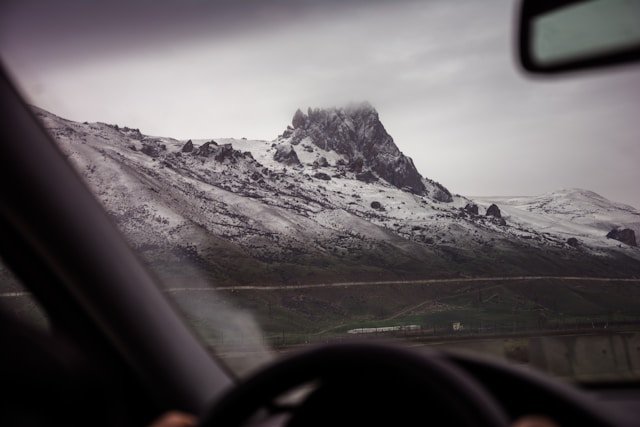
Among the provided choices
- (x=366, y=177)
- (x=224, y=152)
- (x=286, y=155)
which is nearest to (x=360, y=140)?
(x=366, y=177)

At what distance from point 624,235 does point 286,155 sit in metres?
4.70

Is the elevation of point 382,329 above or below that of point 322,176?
below

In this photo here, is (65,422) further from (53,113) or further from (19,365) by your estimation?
(53,113)

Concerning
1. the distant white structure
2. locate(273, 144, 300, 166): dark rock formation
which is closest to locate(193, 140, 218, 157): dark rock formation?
locate(273, 144, 300, 166): dark rock formation

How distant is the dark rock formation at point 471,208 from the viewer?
1130 cm

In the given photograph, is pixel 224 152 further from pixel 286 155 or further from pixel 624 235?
pixel 624 235

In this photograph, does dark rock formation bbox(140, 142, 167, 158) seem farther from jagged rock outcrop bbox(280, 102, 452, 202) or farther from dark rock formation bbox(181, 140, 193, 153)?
jagged rock outcrop bbox(280, 102, 452, 202)

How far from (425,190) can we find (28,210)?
903cm

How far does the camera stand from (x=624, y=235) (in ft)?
29.7

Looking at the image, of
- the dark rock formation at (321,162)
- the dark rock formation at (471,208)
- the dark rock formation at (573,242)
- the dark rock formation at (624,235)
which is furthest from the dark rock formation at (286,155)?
the dark rock formation at (624,235)

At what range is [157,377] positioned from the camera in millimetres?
3514

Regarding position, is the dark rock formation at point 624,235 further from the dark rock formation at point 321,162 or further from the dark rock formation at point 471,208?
the dark rock formation at point 321,162

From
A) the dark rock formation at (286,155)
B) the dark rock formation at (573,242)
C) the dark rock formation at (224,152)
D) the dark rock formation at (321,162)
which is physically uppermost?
the dark rock formation at (224,152)

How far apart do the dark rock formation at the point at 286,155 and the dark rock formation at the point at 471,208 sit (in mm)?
3047
